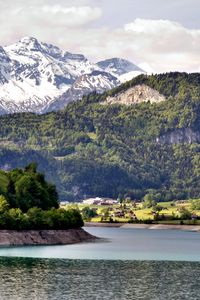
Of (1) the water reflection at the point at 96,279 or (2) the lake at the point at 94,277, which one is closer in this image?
(1) the water reflection at the point at 96,279

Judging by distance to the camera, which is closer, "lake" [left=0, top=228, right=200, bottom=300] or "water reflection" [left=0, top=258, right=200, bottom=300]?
"water reflection" [left=0, top=258, right=200, bottom=300]

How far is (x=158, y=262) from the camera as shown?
185375 millimetres

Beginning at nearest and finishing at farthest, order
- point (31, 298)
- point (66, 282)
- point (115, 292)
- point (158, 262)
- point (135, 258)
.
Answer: point (31, 298) < point (115, 292) < point (66, 282) < point (158, 262) < point (135, 258)

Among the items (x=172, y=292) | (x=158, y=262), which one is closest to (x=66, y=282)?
(x=172, y=292)

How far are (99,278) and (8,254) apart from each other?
49.5 meters

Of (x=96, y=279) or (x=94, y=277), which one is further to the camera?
(x=94, y=277)

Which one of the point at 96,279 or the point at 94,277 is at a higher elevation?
the point at 94,277

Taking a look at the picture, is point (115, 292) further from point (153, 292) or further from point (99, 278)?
point (99, 278)

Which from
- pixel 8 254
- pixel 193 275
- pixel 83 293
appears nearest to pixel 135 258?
pixel 8 254

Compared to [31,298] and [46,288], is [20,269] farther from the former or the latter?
[31,298]

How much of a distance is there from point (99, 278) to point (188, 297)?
25.5 meters

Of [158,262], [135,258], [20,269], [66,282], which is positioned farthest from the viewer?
[135,258]

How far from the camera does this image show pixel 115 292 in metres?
127

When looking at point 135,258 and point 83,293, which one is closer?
point 83,293
